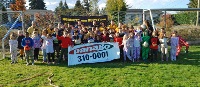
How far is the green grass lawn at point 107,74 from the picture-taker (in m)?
10.0

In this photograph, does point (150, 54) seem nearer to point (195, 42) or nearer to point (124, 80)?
point (124, 80)

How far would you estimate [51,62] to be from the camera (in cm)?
1398

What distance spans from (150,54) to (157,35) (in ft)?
3.28

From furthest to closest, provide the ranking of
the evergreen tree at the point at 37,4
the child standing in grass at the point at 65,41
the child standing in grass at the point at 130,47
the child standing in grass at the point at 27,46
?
the evergreen tree at the point at 37,4, the child standing in grass at the point at 130,47, the child standing in grass at the point at 65,41, the child standing in grass at the point at 27,46

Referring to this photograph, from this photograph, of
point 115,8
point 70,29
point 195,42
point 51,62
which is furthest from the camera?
point 115,8

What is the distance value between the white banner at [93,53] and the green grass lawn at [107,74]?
365 millimetres

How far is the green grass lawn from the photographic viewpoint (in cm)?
1004

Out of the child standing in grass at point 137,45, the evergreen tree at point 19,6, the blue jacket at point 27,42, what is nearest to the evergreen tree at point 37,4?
the evergreen tree at point 19,6

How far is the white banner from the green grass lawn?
36 centimetres

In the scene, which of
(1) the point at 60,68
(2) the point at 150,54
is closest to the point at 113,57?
(2) the point at 150,54

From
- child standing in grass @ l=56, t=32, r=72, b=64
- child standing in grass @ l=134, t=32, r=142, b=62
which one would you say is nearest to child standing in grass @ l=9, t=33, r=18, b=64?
child standing in grass @ l=56, t=32, r=72, b=64

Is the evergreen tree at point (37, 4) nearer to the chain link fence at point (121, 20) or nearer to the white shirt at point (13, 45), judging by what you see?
the chain link fence at point (121, 20)

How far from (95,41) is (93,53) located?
2.40 feet

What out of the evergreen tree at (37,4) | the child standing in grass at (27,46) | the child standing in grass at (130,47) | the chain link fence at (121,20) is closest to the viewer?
the child standing in grass at (27,46)
